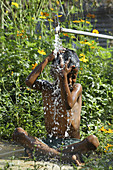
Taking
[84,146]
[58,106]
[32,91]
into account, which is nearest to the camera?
[84,146]

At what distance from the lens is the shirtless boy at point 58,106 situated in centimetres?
274

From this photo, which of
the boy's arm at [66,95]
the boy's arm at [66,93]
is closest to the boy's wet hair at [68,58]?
the boy's arm at [66,93]

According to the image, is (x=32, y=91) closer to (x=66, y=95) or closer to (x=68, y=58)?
(x=68, y=58)

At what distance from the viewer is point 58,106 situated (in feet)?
→ 9.36

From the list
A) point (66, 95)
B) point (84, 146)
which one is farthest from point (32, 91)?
point (84, 146)

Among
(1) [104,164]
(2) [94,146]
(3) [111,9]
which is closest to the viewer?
(1) [104,164]

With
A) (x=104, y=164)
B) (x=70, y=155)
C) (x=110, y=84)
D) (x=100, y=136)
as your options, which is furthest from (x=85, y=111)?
(x=104, y=164)

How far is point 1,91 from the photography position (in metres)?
4.12

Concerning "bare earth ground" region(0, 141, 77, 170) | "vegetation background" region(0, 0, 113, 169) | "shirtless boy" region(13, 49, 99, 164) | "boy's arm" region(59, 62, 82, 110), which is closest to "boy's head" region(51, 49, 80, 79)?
"shirtless boy" region(13, 49, 99, 164)

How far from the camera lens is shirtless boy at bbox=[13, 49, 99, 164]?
108 inches

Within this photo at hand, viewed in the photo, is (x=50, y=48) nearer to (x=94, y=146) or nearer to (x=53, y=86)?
(x=53, y=86)

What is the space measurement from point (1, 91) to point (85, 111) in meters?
1.25

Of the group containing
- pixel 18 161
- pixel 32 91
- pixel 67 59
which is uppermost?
pixel 67 59

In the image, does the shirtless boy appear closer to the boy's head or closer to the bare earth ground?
the boy's head
